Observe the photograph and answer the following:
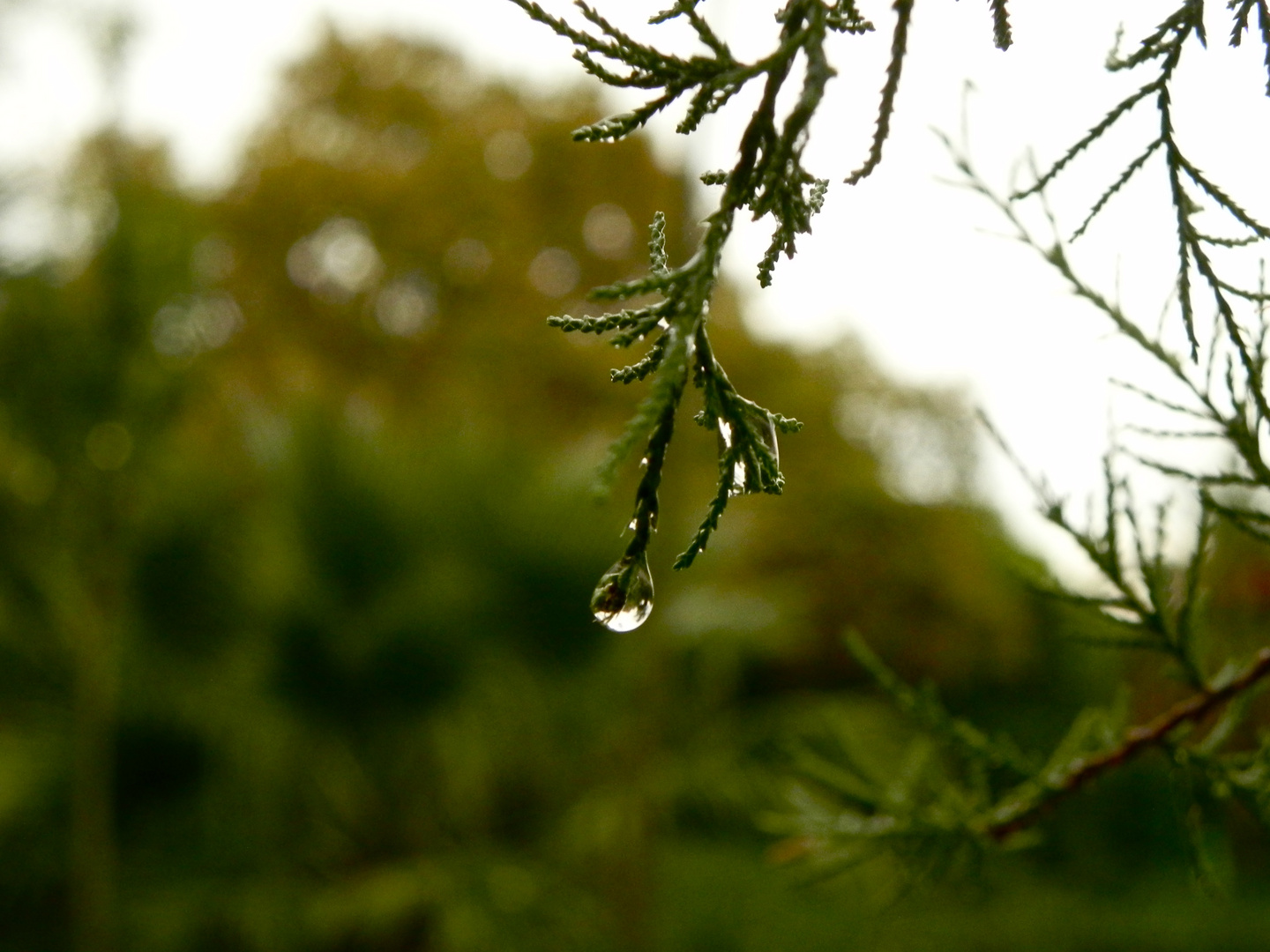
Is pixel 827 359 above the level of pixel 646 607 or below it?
above

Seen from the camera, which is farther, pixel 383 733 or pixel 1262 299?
pixel 383 733

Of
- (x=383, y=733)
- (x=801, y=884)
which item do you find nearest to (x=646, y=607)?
(x=801, y=884)

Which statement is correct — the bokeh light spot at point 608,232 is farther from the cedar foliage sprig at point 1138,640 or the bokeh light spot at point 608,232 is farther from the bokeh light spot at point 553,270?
the cedar foliage sprig at point 1138,640

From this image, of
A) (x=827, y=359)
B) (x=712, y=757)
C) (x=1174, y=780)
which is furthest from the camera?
(x=827, y=359)

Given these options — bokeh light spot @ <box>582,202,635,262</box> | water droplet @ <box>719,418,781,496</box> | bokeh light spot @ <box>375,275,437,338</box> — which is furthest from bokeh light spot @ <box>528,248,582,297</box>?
water droplet @ <box>719,418,781,496</box>

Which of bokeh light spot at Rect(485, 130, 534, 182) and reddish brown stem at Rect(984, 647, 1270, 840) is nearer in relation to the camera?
reddish brown stem at Rect(984, 647, 1270, 840)

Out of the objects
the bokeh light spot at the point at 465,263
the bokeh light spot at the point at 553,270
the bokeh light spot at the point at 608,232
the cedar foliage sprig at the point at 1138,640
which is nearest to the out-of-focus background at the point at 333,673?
the cedar foliage sprig at the point at 1138,640

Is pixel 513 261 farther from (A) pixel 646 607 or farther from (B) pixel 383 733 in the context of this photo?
(A) pixel 646 607

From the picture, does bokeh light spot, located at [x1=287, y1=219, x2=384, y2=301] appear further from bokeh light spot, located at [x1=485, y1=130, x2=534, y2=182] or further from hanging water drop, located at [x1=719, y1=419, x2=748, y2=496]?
hanging water drop, located at [x1=719, y1=419, x2=748, y2=496]
